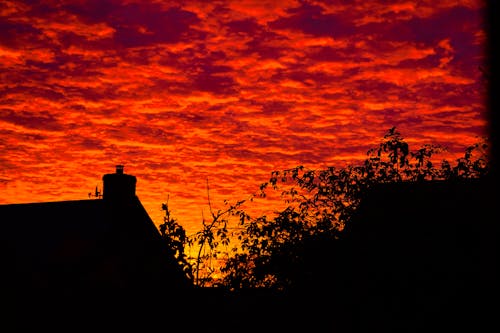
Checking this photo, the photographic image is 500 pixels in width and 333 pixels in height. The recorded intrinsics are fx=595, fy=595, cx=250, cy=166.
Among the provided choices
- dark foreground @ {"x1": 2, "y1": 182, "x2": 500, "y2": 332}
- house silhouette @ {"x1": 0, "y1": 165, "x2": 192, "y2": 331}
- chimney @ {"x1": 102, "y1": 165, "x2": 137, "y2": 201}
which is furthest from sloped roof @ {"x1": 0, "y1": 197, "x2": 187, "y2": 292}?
dark foreground @ {"x1": 2, "y1": 182, "x2": 500, "y2": 332}

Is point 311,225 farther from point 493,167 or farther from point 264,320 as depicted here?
point 493,167

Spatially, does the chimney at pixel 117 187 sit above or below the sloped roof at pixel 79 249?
above

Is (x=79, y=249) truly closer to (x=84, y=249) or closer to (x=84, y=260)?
(x=84, y=249)

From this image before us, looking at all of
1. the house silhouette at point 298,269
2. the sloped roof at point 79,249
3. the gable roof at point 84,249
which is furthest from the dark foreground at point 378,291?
the sloped roof at point 79,249

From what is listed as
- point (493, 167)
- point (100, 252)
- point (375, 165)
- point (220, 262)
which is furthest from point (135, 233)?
point (493, 167)

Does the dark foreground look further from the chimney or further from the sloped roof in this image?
the chimney

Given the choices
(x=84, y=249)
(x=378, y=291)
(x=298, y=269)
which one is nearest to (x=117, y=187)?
(x=84, y=249)

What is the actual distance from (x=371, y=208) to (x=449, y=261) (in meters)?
2.74

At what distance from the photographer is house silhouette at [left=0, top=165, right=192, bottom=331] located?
15.2m

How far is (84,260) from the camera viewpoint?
16.7 meters

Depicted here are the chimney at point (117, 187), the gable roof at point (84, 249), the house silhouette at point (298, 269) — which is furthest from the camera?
the chimney at point (117, 187)

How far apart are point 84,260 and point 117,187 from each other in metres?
4.07

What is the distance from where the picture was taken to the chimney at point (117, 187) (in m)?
20.2

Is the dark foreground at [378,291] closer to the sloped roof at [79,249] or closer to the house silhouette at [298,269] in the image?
the house silhouette at [298,269]
